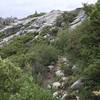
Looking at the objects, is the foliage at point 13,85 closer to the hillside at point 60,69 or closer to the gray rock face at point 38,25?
the hillside at point 60,69

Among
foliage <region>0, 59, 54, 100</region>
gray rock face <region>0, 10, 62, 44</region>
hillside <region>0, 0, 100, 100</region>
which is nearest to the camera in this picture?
foliage <region>0, 59, 54, 100</region>

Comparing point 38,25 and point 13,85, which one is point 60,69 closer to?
point 13,85

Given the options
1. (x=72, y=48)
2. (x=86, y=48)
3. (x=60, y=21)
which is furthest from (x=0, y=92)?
(x=60, y=21)

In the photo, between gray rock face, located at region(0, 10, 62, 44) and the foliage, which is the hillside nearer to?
the foliage

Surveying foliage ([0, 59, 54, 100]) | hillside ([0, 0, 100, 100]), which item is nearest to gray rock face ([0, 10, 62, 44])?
hillside ([0, 0, 100, 100])

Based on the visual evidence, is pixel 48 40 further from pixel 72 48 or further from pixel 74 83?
pixel 74 83

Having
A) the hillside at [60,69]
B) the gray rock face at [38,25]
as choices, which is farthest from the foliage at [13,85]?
the gray rock face at [38,25]

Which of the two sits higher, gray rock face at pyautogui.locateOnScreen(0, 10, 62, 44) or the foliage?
the foliage

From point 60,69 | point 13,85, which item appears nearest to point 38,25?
point 60,69

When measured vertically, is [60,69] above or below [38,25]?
above

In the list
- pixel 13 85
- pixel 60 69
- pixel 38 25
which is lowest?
pixel 38 25

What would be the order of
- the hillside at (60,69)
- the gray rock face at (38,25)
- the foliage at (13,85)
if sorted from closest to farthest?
the foliage at (13,85), the hillside at (60,69), the gray rock face at (38,25)

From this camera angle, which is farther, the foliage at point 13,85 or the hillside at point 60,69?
the hillside at point 60,69

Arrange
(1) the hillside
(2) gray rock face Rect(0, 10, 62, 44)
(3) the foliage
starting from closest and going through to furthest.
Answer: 1. (3) the foliage
2. (1) the hillside
3. (2) gray rock face Rect(0, 10, 62, 44)
